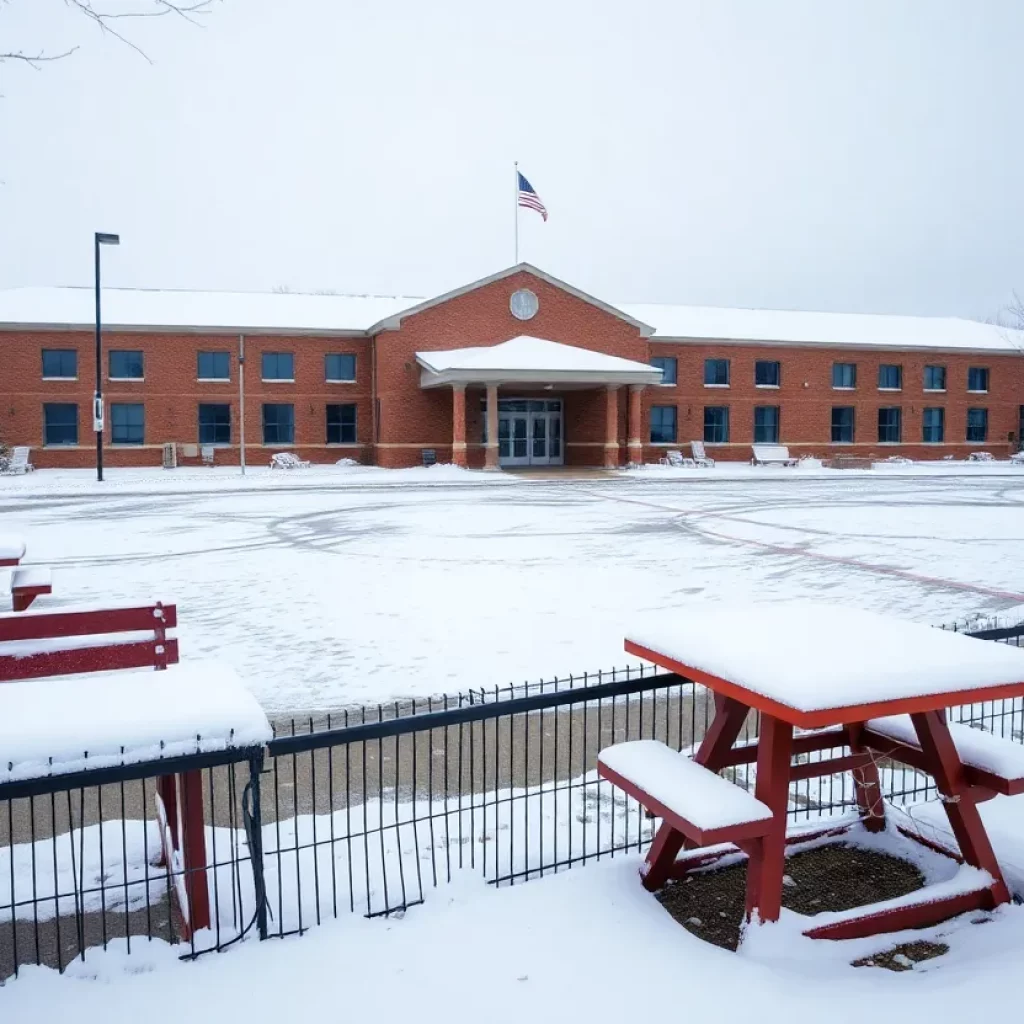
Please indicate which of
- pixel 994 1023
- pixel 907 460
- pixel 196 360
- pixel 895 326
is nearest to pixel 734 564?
pixel 994 1023

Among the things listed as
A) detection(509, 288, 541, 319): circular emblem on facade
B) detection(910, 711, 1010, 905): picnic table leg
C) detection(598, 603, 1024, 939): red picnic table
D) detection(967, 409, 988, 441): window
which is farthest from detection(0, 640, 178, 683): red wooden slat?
detection(967, 409, 988, 441): window

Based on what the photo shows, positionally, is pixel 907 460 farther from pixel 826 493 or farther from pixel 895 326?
pixel 826 493

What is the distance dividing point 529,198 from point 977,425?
29.4 meters

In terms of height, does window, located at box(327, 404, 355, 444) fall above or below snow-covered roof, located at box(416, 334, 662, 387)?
below

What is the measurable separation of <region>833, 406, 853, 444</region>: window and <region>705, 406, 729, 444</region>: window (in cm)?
646

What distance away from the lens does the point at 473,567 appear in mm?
13469

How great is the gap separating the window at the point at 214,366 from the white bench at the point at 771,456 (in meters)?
24.7

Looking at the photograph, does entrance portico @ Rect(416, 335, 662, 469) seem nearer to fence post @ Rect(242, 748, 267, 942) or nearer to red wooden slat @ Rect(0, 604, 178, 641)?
red wooden slat @ Rect(0, 604, 178, 641)

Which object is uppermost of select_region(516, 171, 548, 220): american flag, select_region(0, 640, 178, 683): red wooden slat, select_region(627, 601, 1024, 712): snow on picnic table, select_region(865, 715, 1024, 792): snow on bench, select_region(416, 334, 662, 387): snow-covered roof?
select_region(516, 171, 548, 220): american flag

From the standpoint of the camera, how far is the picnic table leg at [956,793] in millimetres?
4156

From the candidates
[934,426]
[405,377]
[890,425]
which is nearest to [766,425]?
[890,425]

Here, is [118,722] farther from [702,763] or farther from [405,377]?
[405,377]

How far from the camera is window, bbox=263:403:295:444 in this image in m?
41.7

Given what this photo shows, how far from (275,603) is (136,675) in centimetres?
673
